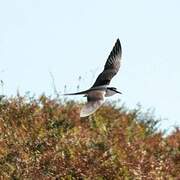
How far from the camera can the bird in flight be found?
41.5ft

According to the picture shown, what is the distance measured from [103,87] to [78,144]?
352cm

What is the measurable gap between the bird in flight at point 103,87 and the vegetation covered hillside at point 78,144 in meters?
2.07

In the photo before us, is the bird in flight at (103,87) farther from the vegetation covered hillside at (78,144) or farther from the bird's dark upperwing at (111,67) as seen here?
the vegetation covered hillside at (78,144)

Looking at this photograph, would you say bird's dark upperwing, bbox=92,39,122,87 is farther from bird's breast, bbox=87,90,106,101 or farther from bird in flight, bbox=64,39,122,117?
bird's breast, bbox=87,90,106,101

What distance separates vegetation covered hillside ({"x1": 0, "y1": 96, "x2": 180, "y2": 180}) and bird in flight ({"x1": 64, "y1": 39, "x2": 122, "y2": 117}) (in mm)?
2065

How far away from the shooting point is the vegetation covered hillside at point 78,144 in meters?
15.8

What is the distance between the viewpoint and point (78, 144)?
16938mm

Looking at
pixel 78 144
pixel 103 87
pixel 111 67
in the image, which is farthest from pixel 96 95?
pixel 78 144

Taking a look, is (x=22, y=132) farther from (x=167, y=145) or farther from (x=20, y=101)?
(x=167, y=145)

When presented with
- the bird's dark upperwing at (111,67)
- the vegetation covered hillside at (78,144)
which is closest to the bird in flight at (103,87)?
the bird's dark upperwing at (111,67)

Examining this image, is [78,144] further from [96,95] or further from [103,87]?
[96,95]

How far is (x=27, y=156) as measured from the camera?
15875mm

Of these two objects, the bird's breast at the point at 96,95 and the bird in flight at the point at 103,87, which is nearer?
the bird in flight at the point at 103,87

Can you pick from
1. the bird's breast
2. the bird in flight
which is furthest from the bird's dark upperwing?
the bird's breast
